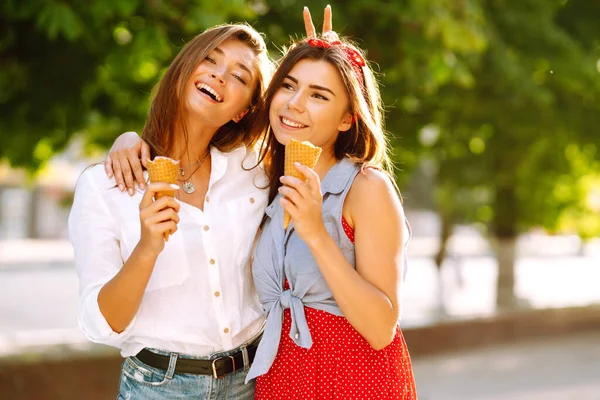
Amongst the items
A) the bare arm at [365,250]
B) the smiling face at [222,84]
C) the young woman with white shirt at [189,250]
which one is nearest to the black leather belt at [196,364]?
the young woman with white shirt at [189,250]

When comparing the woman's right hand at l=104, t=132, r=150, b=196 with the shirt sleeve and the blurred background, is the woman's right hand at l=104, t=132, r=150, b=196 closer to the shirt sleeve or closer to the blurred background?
the shirt sleeve

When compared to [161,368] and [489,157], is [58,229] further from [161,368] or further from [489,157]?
[161,368]

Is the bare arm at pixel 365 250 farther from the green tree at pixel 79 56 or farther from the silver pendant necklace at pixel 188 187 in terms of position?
the green tree at pixel 79 56

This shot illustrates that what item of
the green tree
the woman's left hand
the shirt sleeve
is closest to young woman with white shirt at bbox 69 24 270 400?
the shirt sleeve

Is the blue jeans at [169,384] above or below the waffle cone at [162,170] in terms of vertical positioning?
below

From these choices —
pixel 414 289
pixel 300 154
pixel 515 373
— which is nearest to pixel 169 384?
pixel 300 154

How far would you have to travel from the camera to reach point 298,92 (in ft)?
9.10

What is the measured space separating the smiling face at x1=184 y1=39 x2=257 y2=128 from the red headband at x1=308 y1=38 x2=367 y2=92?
285 mm

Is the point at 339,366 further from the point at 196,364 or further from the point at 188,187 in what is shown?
the point at 188,187

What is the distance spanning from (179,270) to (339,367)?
0.65 m

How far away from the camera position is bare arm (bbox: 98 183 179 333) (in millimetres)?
2258

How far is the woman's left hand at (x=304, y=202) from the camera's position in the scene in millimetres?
2363

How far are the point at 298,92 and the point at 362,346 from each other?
921 mm

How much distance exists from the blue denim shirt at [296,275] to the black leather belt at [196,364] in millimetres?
110
